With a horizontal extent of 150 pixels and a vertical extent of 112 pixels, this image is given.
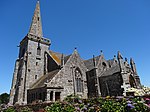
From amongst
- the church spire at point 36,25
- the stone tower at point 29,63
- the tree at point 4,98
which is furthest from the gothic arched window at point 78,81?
the tree at point 4,98

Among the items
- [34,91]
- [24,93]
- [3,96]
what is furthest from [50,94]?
[3,96]

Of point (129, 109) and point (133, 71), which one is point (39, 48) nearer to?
point (133, 71)

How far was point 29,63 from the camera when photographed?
30.9 m

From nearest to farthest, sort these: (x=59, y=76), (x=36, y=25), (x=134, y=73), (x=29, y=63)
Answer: (x=59, y=76) → (x=134, y=73) → (x=29, y=63) → (x=36, y=25)

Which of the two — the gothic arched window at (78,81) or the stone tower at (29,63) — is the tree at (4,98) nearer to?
the stone tower at (29,63)

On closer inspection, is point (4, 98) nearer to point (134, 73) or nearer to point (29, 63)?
point (29, 63)

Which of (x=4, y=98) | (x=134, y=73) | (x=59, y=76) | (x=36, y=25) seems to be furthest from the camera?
(x=4, y=98)

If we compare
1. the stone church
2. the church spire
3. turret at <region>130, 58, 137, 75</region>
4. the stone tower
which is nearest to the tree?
the stone tower

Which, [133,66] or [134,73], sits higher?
[133,66]

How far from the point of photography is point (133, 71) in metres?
30.0

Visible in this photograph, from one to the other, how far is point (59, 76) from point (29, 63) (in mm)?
8594

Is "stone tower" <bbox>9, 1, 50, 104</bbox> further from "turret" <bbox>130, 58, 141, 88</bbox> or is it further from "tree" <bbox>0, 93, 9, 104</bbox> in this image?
"tree" <bbox>0, 93, 9, 104</bbox>

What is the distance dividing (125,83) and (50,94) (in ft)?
40.6

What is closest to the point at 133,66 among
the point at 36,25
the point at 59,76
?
the point at 59,76
